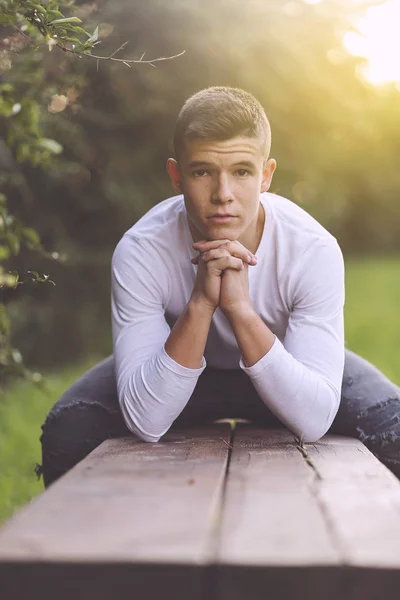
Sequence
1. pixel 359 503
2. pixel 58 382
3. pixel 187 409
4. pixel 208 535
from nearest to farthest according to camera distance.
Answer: pixel 208 535
pixel 359 503
pixel 187 409
pixel 58 382

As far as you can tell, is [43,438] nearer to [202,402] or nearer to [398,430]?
[202,402]

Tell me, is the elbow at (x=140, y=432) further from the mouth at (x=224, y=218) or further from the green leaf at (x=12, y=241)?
the green leaf at (x=12, y=241)

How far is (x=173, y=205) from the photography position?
9.66 feet

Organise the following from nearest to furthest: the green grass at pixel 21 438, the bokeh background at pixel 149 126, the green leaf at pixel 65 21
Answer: the green leaf at pixel 65 21, the green grass at pixel 21 438, the bokeh background at pixel 149 126

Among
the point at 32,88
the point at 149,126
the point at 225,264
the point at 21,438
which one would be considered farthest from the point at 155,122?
the point at 225,264

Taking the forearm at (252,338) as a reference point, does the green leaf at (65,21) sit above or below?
above

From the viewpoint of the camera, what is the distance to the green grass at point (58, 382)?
4391mm

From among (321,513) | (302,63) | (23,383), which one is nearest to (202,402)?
(321,513)

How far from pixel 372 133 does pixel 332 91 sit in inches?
69.9

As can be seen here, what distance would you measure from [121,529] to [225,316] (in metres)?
1.25

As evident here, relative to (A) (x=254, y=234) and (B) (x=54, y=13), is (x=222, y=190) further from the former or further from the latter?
(B) (x=54, y=13)

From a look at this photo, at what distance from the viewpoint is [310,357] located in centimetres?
250

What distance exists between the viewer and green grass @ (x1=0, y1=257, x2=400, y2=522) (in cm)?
439

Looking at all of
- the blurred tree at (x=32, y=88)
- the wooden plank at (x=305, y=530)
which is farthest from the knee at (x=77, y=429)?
the wooden plank at (x=305, y=530)
